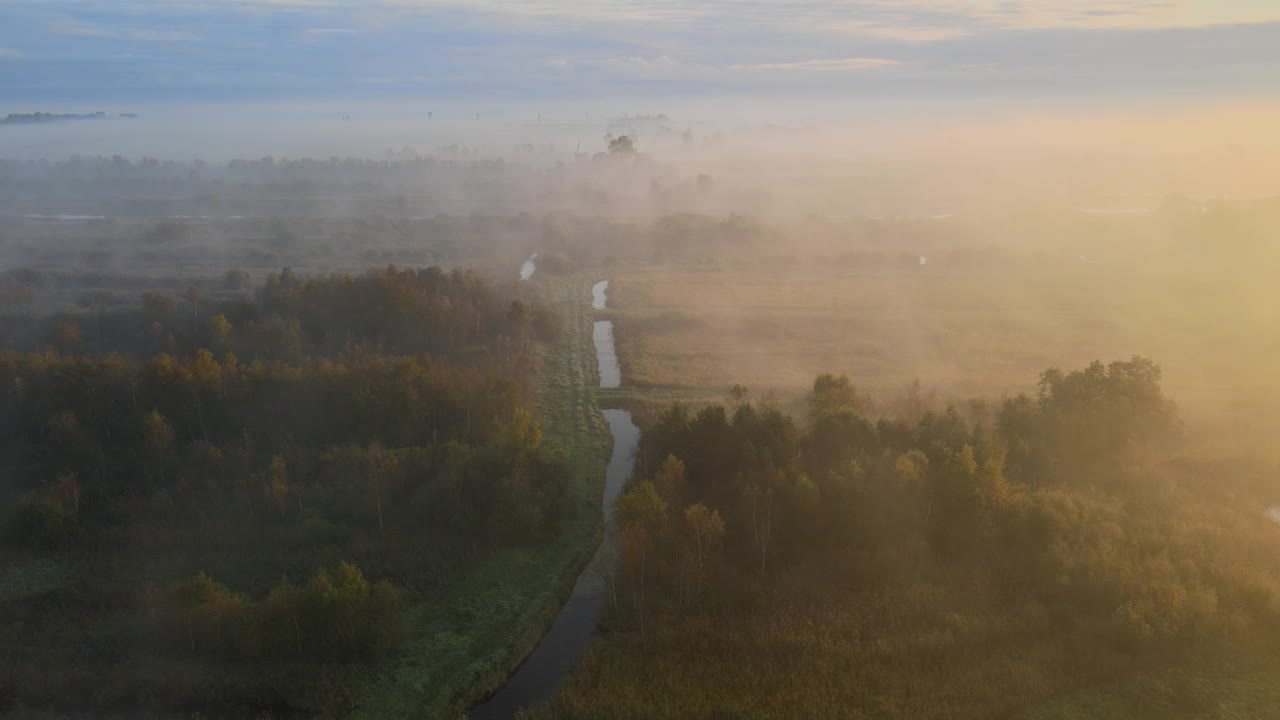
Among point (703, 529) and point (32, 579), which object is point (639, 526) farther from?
point (32, 579)

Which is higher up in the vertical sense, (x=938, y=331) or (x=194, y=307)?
(x=938, y=331)

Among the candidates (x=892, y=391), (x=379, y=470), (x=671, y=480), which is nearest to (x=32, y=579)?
(x=379, y=470)

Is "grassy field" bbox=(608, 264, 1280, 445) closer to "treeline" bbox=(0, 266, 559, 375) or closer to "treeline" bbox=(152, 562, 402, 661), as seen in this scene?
"treeline" bbox=(0, 266, 559, 375)

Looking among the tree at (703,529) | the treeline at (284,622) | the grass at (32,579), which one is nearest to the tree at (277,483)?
Answer: the treeline at (284,622)

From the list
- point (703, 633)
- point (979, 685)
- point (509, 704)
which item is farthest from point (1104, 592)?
point (509, 704)

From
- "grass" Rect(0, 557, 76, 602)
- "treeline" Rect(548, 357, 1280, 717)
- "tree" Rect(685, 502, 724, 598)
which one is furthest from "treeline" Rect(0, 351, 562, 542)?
"treeline" Rect(548, 357, 1280, 717)

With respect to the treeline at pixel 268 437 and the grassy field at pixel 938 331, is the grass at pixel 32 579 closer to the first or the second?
the treeline at pixel 268 437
